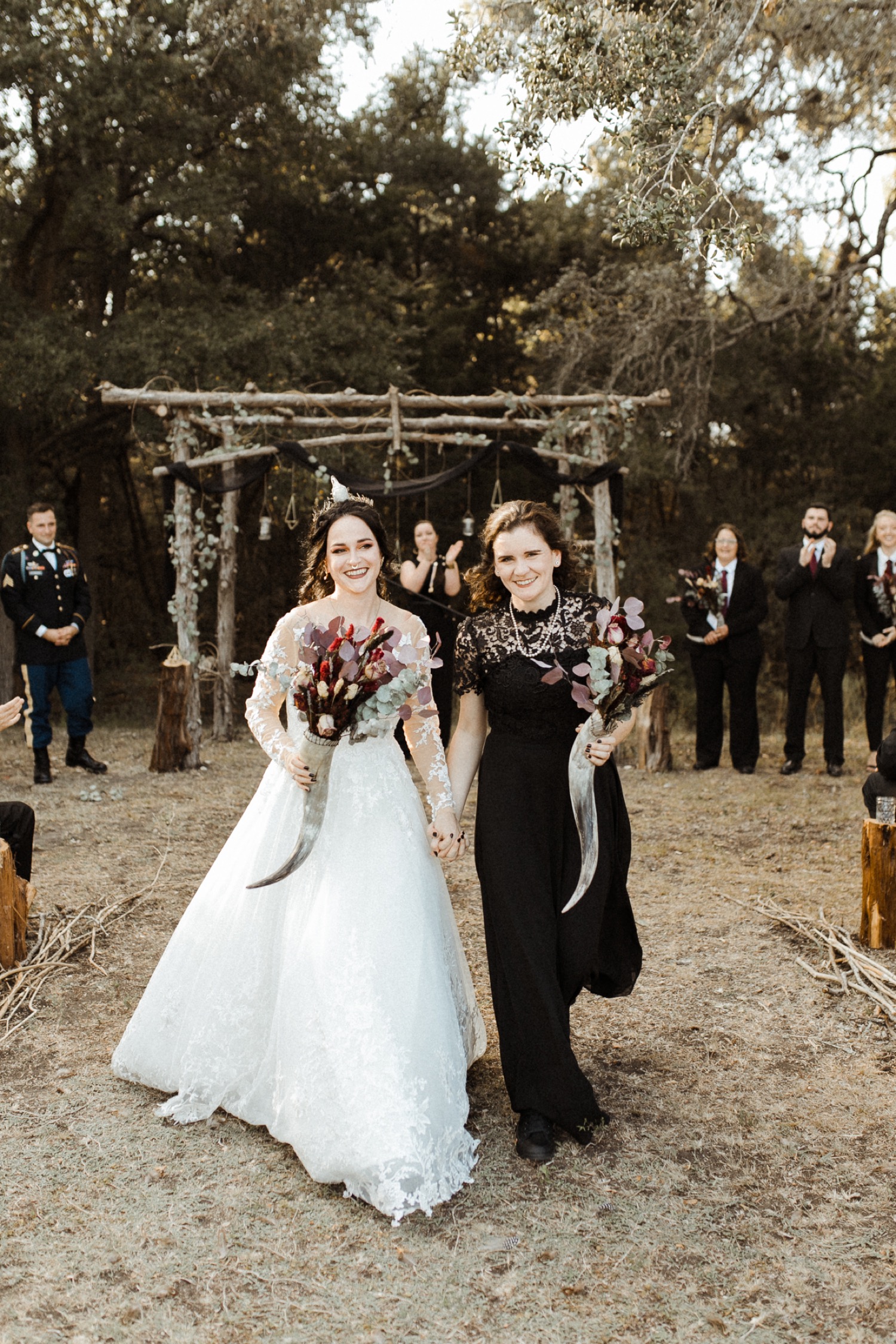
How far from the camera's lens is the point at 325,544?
363cm

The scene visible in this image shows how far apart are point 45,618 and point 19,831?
399cm

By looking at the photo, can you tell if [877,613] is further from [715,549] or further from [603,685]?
[603,685]

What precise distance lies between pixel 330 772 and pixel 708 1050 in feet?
5.94

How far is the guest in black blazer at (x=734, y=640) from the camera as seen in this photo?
30.1 ft

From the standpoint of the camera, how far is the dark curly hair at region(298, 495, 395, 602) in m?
3.54

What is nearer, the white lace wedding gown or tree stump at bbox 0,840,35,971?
the white lace wedding gown

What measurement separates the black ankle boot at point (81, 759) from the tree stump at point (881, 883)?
6541 millimetres

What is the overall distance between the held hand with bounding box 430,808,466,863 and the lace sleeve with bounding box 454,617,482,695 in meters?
0.39

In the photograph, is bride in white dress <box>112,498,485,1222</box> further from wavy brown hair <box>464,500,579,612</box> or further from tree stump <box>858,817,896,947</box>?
tree stump <box>858,817,896,947</box>

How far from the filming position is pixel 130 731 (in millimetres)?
12844

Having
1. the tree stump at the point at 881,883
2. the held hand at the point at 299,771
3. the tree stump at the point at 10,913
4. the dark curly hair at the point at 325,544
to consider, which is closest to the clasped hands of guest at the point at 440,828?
the held hand at the point at 299,771

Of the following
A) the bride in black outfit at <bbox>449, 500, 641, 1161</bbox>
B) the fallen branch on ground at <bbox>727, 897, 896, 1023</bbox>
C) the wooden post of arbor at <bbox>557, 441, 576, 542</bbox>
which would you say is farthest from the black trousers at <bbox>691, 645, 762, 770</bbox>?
the bride in black outfit at <bbox>449, 500, 641, 1161</bbox>

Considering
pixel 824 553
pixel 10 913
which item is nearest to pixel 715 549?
pixel 824 553

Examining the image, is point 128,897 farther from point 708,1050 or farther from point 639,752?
point 639,752
